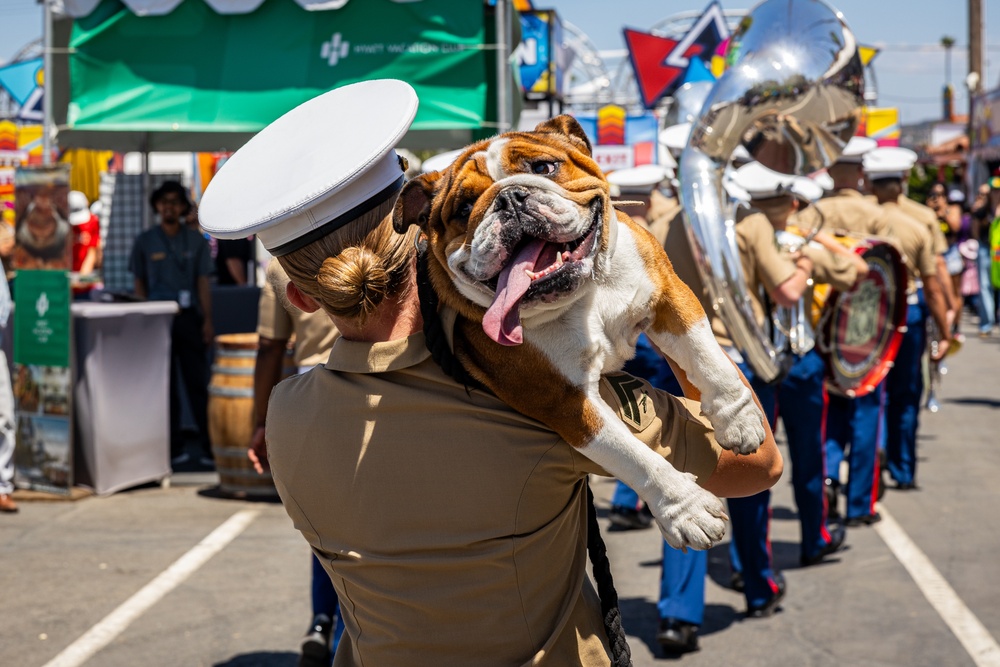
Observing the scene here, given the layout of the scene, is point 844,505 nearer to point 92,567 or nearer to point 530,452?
point 92,567

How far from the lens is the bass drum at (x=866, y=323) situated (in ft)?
19.9

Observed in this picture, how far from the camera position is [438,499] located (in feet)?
5.89

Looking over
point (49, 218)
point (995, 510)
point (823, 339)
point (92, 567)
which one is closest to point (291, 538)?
point (92, 567)

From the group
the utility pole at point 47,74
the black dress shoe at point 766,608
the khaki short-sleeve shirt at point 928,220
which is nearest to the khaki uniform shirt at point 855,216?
the khaki short-sleeve shirt at point 928,220

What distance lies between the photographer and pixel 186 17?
8.12 metres

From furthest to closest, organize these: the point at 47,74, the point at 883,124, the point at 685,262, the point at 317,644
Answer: the point at 883,124, the point at 47,74, the point at 685,262, the point at 317,644

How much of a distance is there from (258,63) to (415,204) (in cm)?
674

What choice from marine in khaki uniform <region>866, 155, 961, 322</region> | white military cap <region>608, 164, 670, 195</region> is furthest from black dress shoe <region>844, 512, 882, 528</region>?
white military cap <region>608, 164, 670, 195</region>

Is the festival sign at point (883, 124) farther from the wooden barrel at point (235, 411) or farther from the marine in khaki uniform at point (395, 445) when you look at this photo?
the marine in khaki uniform at point (395, 445)

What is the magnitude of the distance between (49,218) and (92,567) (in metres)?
2.53

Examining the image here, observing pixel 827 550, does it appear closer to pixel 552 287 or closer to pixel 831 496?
pixel 831 496

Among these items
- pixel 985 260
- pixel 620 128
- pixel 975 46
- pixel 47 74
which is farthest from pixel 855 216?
pixel 975 46

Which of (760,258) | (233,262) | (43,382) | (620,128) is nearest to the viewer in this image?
(760,258)

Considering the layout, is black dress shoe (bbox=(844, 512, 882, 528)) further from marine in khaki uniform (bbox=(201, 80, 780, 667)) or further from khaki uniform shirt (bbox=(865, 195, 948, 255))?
marine in khaki uniform (bbox=(201, 80, 780, 667))
